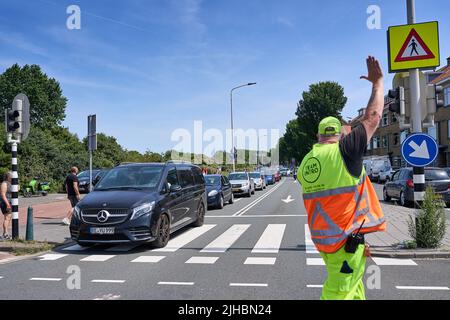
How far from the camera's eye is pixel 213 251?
8398mm

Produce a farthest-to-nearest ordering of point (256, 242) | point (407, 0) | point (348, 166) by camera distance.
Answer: point (256, 242), point (407, 0), point (348, 166)

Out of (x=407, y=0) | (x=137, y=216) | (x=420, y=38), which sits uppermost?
(x=407, y=0)

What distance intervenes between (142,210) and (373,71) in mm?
5889

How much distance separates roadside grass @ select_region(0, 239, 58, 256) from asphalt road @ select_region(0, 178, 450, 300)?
1.45ft

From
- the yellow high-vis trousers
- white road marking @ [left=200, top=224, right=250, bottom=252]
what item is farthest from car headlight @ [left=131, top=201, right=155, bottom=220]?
the yellow high-vis trousers

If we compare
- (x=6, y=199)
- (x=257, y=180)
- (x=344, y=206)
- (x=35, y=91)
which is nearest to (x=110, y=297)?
(x=344, y=206)

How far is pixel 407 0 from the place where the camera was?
27.7ft

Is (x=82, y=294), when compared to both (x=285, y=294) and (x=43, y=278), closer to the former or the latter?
(x=43, y=278)

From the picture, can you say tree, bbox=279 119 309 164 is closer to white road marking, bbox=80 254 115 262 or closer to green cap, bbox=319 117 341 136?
white road marking, bbox=80 254 115 262

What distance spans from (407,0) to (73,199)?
1017 centimetres

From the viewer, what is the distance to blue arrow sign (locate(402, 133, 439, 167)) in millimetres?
8000
